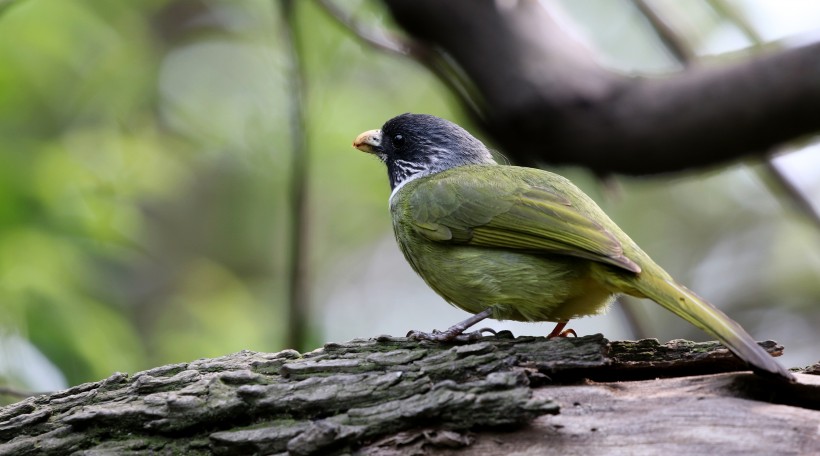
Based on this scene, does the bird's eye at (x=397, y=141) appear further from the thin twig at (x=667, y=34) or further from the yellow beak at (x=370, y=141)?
the thin twig at (x=667, y=34)

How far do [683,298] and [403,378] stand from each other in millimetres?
1126

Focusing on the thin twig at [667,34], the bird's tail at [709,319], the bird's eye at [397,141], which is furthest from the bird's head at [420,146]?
the bird's tail at [709,319]

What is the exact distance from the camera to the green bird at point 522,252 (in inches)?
146

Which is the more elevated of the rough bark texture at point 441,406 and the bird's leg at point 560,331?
the bird's leg at point 560,331

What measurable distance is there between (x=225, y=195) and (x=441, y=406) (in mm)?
6255

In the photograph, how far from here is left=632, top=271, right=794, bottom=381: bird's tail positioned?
3.05 metres

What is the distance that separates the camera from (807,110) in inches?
174

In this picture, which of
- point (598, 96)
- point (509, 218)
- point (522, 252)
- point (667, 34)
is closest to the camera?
point (522, 252)

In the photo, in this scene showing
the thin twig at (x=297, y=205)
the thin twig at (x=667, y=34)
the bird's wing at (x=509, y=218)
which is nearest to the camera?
the bird's wing at (x=509, y=218)

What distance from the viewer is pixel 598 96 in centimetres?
495

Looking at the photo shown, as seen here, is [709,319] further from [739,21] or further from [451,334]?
[739,21]

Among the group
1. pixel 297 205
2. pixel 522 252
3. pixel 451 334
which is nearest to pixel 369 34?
pixel 297 205

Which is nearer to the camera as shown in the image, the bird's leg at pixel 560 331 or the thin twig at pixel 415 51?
the bird's leg at pixel 560 331

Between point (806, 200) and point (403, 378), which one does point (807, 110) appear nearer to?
point (806, 200)
